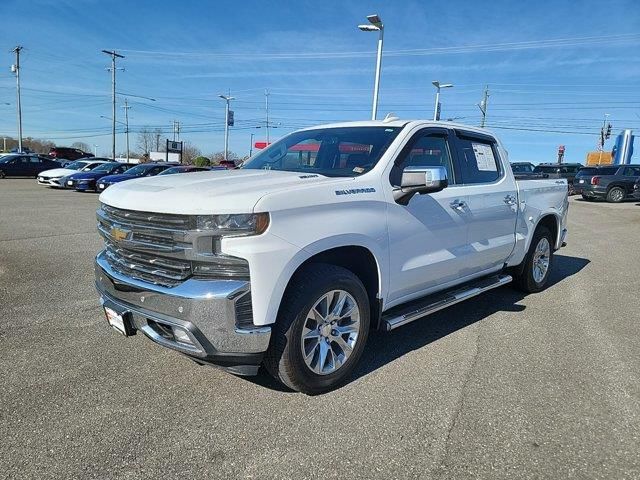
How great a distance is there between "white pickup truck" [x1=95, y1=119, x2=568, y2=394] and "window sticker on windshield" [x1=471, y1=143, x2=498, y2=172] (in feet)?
0.76

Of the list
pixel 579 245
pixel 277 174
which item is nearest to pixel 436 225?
pixel 277 174

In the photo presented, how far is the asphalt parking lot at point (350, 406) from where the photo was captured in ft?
8.47

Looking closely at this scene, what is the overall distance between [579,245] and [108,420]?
33.7 ft

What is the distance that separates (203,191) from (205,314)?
30.2 inches

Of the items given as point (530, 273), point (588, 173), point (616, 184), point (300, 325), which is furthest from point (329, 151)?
point (588, 173)

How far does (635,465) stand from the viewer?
263 centimetres

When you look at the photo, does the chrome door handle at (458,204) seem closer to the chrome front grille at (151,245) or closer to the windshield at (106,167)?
the chrome front grille at (151,245)

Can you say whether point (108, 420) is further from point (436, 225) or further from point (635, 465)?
point (635, 465)

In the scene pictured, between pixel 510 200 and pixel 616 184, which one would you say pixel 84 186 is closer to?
pixel 510 200

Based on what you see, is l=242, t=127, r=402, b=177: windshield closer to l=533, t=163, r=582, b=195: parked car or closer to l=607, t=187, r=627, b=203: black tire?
l=607, t=187, r=627, b=203: black tire

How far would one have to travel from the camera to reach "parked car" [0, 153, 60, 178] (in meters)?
30.4

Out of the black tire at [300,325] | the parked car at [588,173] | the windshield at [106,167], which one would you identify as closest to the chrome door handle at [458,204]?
the black tire at [300,325]

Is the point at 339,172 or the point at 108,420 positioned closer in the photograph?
the point at 108,420

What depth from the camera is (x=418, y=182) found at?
3492mm
